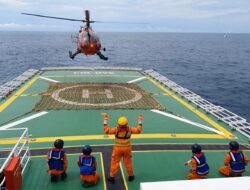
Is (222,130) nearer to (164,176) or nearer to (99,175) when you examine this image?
(164,176)

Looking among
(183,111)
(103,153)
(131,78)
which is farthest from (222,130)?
(131,78)

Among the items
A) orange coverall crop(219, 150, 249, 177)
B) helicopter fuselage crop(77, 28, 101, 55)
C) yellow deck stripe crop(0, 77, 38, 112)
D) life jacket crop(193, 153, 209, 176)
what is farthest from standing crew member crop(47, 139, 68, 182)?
helicopter fuselage crop(77, 28, 101, 55)

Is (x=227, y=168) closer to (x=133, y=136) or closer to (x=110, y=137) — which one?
(x=133, y=136)

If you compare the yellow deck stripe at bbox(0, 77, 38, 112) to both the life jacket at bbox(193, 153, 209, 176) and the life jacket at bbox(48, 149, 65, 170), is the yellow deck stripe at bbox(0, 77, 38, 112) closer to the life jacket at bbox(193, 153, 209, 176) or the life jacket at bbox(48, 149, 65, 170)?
the life jacket at bbox(48, 149, 65, 170)

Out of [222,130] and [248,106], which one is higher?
[222,130]

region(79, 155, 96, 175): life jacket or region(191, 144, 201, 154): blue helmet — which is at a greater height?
region(191, 144, 201, 154): blue helmet

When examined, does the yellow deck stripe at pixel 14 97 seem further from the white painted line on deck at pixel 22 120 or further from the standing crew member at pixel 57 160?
the standing crew member at pixel 57 160
